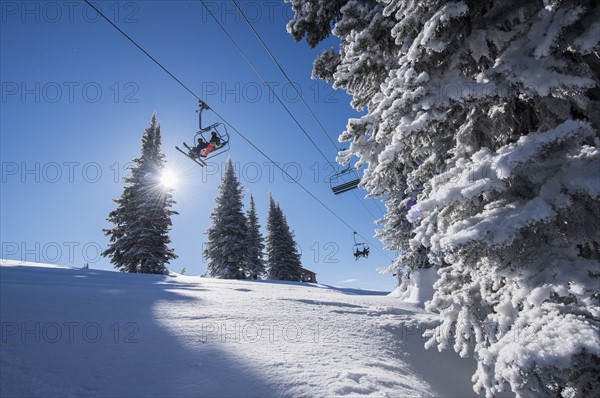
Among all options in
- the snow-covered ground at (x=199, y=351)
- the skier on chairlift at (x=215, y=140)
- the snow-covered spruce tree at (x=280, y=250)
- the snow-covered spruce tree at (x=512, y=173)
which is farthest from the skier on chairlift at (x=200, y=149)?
the snow-covered spruce tree at (x=280, y=250)

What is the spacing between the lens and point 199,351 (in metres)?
3.75

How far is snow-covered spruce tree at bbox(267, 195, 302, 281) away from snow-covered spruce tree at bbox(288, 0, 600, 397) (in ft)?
103

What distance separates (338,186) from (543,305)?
13.3 meters

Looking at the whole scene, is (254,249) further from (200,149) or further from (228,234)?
(200,149)

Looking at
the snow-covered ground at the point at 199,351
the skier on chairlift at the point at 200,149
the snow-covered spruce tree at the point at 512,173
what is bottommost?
the snow-covered ground at the point at 199,351

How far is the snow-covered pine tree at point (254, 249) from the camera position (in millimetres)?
33406

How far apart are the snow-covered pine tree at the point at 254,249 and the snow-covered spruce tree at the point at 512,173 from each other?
2984 cm

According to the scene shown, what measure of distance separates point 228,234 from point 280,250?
7.41 m

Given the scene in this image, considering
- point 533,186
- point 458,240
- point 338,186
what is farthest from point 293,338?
point 338,186

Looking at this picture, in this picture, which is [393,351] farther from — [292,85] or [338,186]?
[338,186]

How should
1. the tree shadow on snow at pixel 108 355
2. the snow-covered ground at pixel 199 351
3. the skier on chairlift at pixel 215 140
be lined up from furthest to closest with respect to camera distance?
the skier on chairlift at pixel 215 140 → the snow-covered ground at pixel 199 351 → the tree shadow on snow at pixel 108 355

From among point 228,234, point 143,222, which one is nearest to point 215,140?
point 143,222

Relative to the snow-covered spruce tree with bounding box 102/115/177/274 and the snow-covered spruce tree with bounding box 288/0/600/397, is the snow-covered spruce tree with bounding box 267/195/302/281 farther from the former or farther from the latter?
the snow-covered spruce tree with bounding box 288/0/600/397

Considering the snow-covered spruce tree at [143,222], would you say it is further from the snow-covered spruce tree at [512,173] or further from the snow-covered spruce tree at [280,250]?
the snow-covered spruce tree at [512,173]
